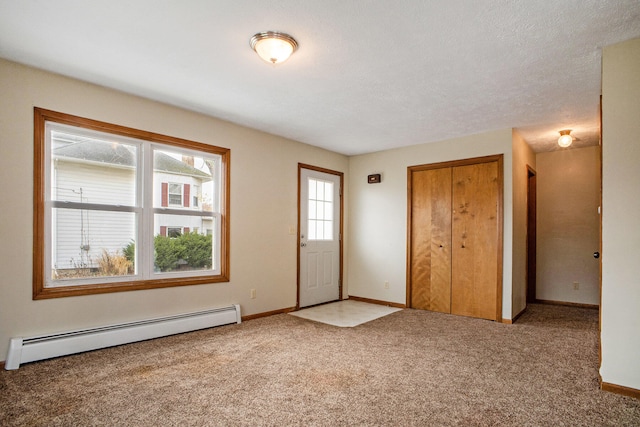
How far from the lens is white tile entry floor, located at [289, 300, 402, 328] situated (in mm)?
4465

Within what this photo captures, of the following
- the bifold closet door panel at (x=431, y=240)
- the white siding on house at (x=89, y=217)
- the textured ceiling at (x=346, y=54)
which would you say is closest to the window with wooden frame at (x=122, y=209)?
the white siding on house at (x=89, y=217)

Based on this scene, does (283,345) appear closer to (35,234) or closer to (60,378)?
(60,378)

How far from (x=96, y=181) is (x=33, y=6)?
1605mm

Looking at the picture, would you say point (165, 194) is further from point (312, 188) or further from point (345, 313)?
point (345, 313)

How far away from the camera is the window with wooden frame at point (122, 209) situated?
3076 mm

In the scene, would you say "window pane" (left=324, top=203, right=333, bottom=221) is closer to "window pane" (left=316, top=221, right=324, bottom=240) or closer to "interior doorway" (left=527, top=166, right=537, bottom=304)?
"window pane" (left=316, top=221, right=324, bottom=240)

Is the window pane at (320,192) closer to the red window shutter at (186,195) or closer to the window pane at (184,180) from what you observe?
the window pane at (184,180)

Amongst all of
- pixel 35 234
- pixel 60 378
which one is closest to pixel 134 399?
pixel 60 378

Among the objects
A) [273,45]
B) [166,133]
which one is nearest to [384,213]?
[166,133]

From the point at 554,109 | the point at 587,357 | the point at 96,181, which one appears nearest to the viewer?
the point at 587,357

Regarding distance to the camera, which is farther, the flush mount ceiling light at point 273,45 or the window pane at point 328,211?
the window pane at point 328,211

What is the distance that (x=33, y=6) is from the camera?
2.12 metres

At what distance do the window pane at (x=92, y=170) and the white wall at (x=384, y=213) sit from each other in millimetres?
3483

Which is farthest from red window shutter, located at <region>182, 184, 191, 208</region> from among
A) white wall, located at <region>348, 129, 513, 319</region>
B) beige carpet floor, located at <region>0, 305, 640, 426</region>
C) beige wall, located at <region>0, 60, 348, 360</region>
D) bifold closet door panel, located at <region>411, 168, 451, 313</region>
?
bifold closet door panel, located at <region>411, 168, 451, 313</region>
